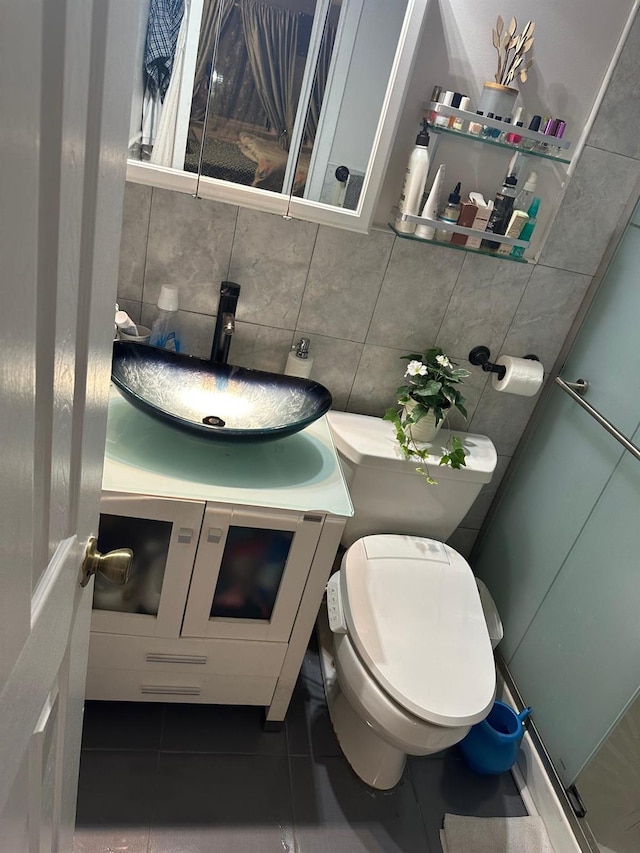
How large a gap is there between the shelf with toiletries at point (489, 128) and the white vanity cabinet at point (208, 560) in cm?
86

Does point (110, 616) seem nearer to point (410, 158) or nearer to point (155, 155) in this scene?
point (155, 155)

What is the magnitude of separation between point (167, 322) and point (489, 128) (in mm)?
966

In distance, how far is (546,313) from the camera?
1854 mm

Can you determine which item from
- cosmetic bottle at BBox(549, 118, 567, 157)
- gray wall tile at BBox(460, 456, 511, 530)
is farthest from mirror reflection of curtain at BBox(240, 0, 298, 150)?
gray wall tile at BBox(460, 456, 511, 530)

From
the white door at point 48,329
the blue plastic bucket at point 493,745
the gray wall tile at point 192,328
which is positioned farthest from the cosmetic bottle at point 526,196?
the blue plastic bucket at point 493,745

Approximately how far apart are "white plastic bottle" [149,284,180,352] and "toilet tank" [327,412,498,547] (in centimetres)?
50

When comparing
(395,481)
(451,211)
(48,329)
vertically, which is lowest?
(395,481)

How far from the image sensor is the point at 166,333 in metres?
1.69

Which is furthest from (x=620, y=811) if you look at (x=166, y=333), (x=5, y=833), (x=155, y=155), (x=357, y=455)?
(x=155, y=155)

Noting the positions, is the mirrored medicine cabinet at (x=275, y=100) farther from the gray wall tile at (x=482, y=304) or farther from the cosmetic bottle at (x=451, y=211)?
the gray wall tile at (x=482, y=304)

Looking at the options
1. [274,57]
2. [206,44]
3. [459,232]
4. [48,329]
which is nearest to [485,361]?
[459,232]

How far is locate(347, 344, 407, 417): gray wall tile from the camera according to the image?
1864 mm

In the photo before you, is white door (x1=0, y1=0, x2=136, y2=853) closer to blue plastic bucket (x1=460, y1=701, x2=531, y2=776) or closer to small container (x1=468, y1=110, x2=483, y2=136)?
small container (x1=468, y1=110, x2=483, y2=136)

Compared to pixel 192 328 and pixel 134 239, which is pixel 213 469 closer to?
pixel 192 328
